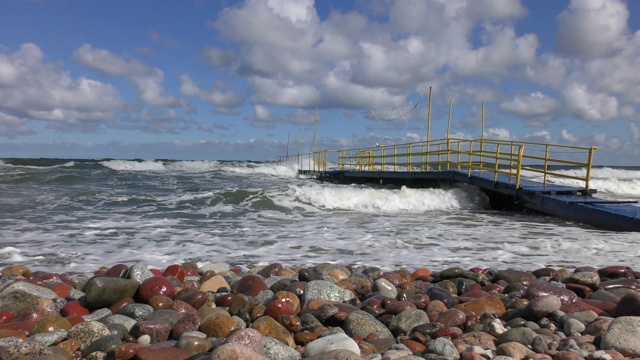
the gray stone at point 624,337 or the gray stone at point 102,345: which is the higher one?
the gray stone at point 624,337

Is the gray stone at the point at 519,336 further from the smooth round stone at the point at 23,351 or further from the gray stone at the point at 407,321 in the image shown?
the smooth round stone at the point at 23,351

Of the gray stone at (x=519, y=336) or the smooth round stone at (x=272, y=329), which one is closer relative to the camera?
the gray stone at (x=519, y=336)

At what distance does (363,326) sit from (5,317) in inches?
95.9

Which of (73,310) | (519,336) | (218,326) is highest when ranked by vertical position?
(519,336)

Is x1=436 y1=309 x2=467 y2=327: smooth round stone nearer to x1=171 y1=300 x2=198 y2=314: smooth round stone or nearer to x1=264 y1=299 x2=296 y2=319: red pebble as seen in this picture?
x1=264 y1=299 x2=296 y2=319: red pebble

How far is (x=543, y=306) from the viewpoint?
11.9 ft

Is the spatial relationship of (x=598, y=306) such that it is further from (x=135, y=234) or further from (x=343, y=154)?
(x=343, y=154)

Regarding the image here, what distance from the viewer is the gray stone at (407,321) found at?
343 centimetres

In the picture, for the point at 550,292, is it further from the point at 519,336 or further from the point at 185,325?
the point at 185,325

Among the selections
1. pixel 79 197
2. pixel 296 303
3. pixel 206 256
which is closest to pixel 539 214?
pixel 206 256

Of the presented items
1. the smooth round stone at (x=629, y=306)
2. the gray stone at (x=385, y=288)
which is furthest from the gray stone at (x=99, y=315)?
the smooth round stone at (x=629, y=306)

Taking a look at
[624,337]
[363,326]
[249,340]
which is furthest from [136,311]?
[624,337]

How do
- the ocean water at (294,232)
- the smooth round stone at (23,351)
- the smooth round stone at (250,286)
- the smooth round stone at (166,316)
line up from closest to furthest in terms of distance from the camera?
the smooth round stone at (23,351)
the smooth round stone at (166,316)
the smooth round stone at (250,286)
the ocean water at (294,232)

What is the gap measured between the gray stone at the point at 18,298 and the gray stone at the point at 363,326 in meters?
2.26
